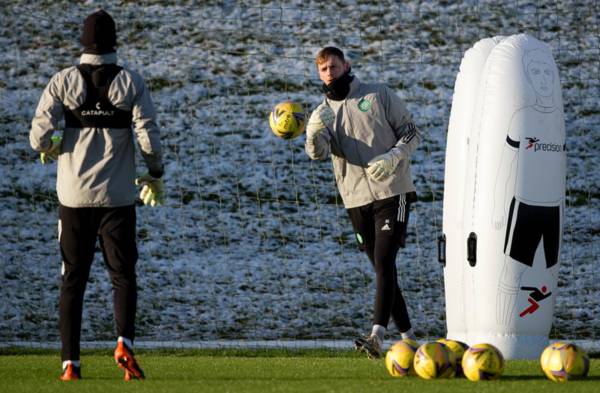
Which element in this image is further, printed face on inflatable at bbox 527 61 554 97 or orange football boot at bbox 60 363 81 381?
printed face on inflatable at bbox 527 61 554 97

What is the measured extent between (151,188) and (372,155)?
5.62ft

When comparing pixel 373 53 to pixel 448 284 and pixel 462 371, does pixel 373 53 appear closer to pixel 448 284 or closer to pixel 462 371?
pixel 448 284

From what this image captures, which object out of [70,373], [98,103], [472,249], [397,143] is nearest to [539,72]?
[397,143]

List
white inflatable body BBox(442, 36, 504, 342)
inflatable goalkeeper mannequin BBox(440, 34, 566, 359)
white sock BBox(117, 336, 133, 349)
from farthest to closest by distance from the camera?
white inflatable body BBox(442, 36, 504, 342) → inflatable goalkeeper mannequin BBox(440, 34, 566, 359) → white sock BBox(117, 336, 133, 349)

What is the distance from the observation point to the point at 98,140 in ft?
18.8

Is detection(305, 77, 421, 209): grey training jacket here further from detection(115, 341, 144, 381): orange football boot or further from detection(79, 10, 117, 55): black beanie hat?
detection(115, 341, 144, 381): orange football boot

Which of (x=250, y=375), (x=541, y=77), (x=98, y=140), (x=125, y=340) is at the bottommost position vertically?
(x=250, y=375)

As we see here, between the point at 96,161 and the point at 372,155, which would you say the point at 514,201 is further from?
the point at 96,161

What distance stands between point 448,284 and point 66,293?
2467mm

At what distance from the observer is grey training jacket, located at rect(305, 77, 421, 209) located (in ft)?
23.5

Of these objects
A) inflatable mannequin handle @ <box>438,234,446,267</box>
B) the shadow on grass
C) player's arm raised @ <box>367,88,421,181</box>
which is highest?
player's arm raised @ <box>367,88,421,181</box>

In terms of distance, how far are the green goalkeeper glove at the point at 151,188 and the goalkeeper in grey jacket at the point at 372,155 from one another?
4.53 feet

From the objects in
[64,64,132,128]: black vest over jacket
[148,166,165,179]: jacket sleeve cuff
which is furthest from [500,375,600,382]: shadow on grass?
[64,64,132,128]: black vest over jacket

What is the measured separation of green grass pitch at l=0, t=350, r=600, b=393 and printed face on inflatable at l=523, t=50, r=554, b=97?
1.53 meters
